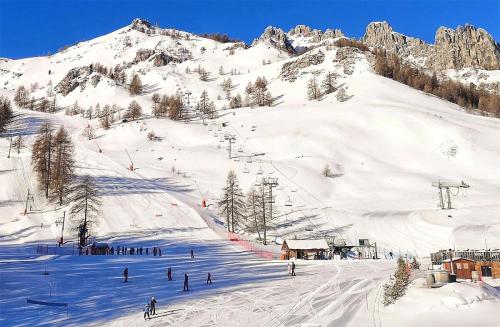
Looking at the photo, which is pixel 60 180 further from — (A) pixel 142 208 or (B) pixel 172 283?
(B) pixel 172 283

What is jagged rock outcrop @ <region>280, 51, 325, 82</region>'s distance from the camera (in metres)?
183

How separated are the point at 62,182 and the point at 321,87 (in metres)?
110

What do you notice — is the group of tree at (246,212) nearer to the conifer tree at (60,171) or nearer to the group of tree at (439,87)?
the conifer tree at (60,171)

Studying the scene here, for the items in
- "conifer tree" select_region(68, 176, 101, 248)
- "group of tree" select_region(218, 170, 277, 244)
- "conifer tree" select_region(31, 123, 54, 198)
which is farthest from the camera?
"conifer tree" select_region(31, 123, 54, 198)

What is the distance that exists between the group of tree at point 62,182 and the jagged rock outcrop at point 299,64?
4635 inches

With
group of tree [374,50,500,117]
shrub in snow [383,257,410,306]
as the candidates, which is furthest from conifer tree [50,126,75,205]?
group of tree [374,50,500,117]

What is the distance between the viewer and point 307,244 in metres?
55.7

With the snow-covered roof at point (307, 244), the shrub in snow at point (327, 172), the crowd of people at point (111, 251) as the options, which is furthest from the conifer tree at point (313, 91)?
the crowd of people at point (111, 251)

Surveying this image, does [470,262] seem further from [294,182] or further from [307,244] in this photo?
[294,182]

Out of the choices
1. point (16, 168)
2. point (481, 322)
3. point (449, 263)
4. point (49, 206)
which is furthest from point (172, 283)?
point (16, 168)

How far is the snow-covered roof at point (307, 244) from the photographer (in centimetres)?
5481

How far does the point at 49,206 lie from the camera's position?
6412 cm

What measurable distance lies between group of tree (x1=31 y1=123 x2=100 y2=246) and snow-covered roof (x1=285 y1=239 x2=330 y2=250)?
24.4 metres

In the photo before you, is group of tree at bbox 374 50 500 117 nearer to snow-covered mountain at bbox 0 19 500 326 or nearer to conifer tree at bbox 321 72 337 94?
snow-covered mountain at bbox 0 19 500 326
